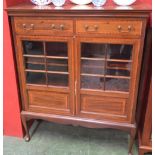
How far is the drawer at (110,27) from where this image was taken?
1.30 metres

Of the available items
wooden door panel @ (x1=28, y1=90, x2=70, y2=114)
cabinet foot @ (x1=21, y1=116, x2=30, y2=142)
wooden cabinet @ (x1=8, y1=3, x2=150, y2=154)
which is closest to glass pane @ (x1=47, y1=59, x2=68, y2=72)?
wooden cabinet @ (x1=8, y1=3, x2=150, y2=154)

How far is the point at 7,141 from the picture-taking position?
6.02 ft

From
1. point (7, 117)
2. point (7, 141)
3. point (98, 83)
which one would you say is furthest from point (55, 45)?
point (7, 141)

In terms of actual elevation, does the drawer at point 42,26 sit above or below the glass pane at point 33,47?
above

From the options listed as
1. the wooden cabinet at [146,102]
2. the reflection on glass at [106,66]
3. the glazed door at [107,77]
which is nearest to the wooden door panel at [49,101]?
the glazed door at [107,77]

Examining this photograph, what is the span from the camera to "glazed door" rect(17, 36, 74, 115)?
1.49 m

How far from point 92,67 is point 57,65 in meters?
0.27

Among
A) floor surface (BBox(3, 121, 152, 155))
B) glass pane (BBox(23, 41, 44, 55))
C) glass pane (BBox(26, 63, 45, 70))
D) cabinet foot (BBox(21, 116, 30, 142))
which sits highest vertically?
glass pane (BBox(23, 41, 44, 55))

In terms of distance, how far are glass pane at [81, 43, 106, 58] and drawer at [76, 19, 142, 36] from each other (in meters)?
0.10

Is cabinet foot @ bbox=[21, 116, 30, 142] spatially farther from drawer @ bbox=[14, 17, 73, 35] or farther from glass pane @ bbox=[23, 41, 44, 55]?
drawer @ bbox=[14, 17, 73, 35]

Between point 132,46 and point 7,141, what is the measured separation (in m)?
1.37

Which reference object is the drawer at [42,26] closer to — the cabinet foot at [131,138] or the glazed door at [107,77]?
the glazed door at [107,77]

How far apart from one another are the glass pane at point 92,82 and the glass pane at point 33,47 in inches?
15.1

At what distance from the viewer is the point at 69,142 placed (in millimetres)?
1812
